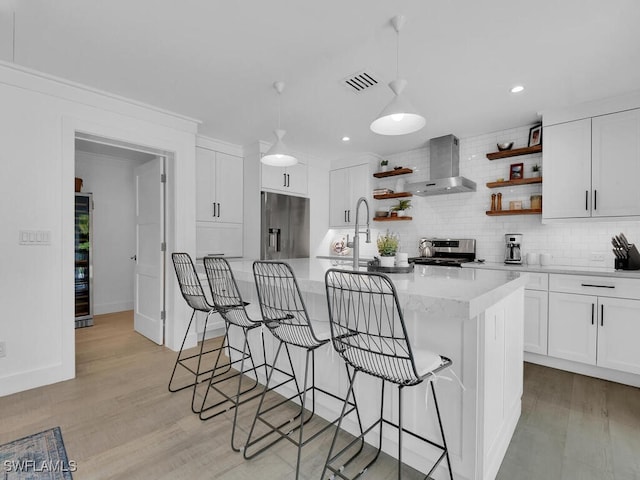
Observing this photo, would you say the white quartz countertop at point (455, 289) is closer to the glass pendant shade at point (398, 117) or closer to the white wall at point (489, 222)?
the glass pendant shade at point (398, 117)

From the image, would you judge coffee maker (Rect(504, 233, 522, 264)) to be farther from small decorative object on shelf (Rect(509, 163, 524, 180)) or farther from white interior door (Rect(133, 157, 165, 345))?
white interior door (Rect(133, 157, 165, 345))

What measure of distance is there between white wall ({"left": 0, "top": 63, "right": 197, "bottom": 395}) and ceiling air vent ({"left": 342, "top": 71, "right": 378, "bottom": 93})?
2135 mm

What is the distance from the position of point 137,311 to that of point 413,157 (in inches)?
170

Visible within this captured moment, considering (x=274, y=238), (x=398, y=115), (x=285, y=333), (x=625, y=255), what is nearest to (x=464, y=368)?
(x=285, y=333)

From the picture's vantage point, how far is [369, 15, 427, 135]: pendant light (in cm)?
183

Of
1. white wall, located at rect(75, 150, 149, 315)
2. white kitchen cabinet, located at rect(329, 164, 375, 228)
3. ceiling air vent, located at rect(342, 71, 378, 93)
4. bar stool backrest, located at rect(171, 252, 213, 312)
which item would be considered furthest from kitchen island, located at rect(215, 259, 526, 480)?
white wall, located at rect(75, 150, 149, 315)

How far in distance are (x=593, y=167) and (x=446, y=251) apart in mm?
1744

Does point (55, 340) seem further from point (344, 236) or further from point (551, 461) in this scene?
point (344, 236)

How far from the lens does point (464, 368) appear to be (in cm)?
145

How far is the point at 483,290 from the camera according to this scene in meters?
1.38

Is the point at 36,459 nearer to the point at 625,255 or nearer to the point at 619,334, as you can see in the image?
the point at 619,334

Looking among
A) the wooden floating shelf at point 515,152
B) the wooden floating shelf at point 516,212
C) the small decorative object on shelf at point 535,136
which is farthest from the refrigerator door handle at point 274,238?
the small decorative object on shelf at point 535,136

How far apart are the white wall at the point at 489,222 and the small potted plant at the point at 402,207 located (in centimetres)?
10

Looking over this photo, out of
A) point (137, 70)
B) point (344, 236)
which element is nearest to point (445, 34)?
point (137, 70)
